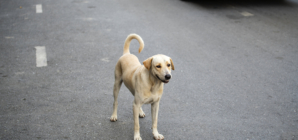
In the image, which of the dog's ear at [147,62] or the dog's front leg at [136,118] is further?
the dog's front leg at [136,118]

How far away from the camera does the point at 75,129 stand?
4.18 meters

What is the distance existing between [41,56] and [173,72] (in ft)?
11.2

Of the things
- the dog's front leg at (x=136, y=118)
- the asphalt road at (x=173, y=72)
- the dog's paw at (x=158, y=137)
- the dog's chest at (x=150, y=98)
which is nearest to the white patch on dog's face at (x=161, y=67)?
the dog's chest at (x=150, y=98)

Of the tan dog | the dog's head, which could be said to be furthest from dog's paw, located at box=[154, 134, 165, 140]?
the dog's head

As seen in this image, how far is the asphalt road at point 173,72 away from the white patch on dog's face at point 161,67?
1.16 metres

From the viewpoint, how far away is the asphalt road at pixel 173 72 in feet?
14.0

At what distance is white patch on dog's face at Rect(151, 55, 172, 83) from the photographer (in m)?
3.33

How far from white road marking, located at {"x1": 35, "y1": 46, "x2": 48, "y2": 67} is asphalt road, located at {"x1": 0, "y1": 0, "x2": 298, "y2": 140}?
0.08 metres

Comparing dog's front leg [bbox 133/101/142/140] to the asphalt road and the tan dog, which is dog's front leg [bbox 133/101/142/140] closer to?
the tan dog

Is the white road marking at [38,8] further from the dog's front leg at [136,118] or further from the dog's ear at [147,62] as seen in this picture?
the dog's ear at [147,62]

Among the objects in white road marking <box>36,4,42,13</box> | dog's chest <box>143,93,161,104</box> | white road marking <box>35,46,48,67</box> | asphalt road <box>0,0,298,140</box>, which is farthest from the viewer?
white road marking <box>36,4,42,13</box>

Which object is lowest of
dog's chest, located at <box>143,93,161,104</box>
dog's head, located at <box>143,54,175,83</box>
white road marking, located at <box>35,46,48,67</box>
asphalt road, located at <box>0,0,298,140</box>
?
white road marking, located at <box>35,46,48,67</box>

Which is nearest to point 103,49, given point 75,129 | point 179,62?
point 179,62

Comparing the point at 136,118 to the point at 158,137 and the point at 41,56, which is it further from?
the point at 41,56
